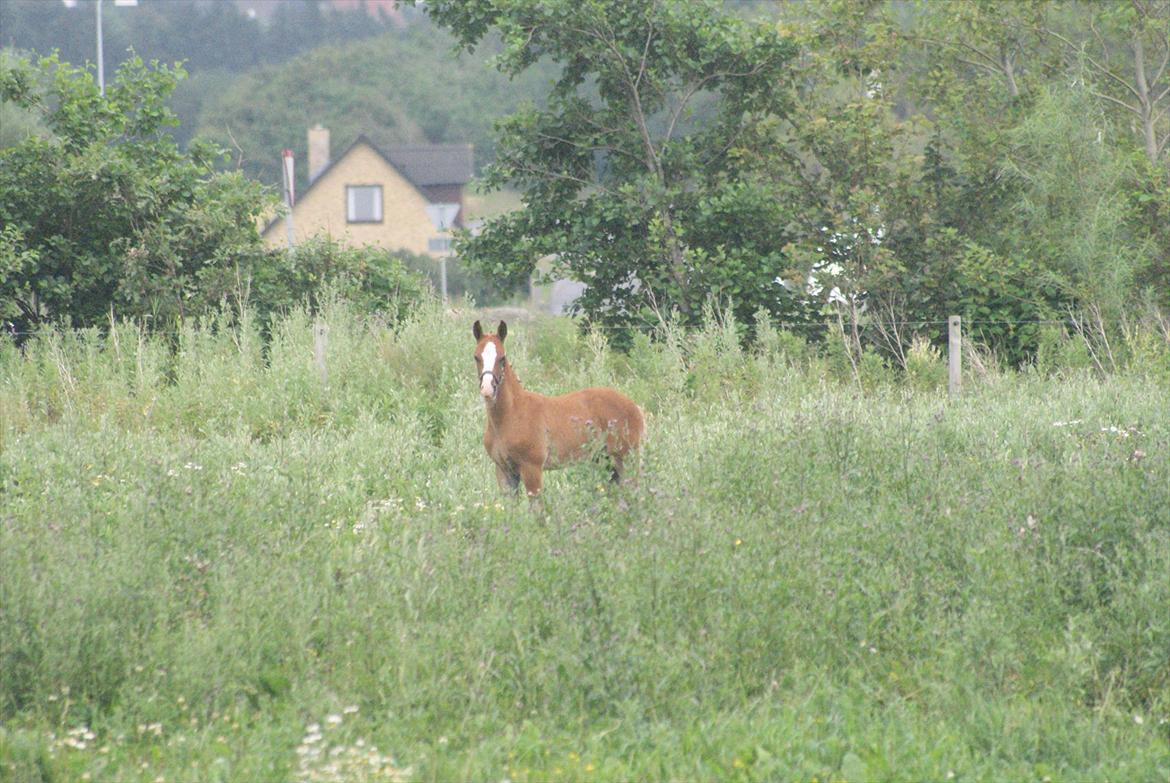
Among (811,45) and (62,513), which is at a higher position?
(811,45)

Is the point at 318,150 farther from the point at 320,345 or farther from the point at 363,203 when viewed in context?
the point at 320,345

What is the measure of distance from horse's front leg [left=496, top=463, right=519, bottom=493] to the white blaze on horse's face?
0.55 metres

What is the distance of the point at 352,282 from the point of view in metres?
17.9

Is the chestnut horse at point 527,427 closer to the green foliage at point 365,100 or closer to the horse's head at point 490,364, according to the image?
the horse's head at point 490,364

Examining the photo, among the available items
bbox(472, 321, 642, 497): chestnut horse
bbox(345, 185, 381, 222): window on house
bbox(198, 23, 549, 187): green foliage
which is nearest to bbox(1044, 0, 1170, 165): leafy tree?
bbox(472, 321, 642, 497): chestnut horse

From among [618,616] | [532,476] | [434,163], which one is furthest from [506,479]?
[434,163]

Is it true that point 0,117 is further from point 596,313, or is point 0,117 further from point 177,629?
point 177,629

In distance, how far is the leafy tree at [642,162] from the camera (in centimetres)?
1775

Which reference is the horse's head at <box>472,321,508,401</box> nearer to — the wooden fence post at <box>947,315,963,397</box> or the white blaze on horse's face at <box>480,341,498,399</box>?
the white blaze on horse's face at <box>480,341,498,399</box>

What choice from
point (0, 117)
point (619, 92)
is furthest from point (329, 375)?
point (0, 117)

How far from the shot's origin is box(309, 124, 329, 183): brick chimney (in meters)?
68.6

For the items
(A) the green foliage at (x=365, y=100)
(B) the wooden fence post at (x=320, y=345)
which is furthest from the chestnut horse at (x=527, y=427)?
(A) the green foliage at (x=365, y=100)

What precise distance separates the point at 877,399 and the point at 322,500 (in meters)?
4.88

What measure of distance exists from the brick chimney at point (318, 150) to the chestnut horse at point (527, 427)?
6086cm
